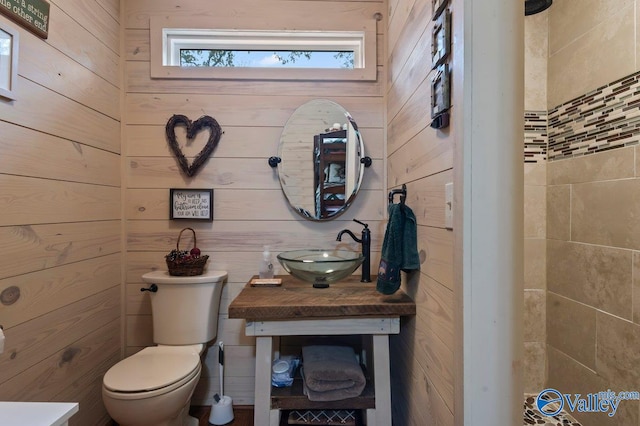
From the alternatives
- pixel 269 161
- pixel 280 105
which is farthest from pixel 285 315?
pixel 280 105

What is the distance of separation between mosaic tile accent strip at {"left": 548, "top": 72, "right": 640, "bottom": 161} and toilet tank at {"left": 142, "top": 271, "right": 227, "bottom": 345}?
1.91 meters

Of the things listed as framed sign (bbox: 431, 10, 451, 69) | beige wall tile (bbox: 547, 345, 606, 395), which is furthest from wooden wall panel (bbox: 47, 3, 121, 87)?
beige wall tile (bbox: 547, 345, 606, 395)

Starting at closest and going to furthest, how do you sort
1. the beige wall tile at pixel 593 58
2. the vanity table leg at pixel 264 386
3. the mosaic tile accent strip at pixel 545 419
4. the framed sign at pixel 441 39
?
the framed sign at pixel 441 39 < the beige wall tile at pixel 593 58 < the vanity table leg at pixel 264 386 < the mosaic tile accent strip at pixel 545 419

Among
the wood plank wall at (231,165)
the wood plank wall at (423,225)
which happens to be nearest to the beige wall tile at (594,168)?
the wood plank wall at (423,225)

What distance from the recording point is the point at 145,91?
1.88 m

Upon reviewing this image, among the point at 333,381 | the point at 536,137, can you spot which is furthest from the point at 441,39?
the point at 333,381

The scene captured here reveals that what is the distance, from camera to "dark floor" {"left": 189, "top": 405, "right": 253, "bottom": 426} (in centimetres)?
176

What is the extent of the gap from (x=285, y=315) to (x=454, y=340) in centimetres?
67

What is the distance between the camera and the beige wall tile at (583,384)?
47.1 inches

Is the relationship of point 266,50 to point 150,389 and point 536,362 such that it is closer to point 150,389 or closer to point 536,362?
point 150,389

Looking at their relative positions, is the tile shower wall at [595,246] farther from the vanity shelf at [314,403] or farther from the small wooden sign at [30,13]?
the small wooden sign at [30,13]

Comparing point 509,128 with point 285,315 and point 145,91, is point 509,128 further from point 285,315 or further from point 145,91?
point 145,91

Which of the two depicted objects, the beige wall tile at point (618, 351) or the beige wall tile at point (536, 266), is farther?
the beige wall tile at point (536, 266)

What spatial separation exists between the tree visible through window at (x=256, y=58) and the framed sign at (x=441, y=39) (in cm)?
98
